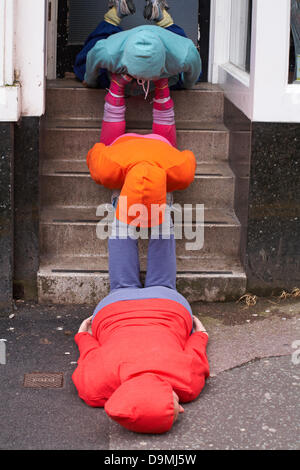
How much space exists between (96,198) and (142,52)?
3.62ft

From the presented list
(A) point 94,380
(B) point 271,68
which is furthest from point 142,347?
(B) point 271,68

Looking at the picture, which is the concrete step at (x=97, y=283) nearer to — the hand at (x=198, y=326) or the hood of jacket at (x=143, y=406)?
the hand at (x=198, y=326)

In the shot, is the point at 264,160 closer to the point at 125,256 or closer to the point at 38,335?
the point at 125,256

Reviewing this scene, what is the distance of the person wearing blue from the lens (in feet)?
14.9

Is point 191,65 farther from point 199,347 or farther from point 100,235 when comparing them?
point 199,347

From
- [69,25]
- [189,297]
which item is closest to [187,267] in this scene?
[189,297]

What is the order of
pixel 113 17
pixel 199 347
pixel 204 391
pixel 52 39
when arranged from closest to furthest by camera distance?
pixel 204 391
pixel 199 347
pixel 113 17
pixel 52 39

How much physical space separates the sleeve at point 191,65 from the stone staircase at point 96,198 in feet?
1.24

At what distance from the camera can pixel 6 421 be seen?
3.30 m

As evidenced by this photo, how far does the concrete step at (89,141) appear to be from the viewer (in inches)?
211

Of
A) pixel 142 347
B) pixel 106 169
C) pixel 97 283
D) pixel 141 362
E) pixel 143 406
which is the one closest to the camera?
pixel 143 406

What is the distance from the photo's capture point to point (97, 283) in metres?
4.67

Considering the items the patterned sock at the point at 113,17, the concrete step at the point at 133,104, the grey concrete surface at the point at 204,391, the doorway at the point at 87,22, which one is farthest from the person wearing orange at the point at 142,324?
the doorway at the point at 87,22

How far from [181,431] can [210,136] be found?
2.73 meters
